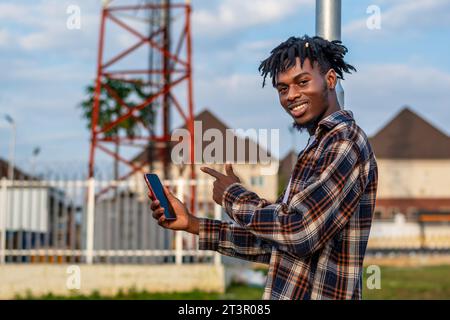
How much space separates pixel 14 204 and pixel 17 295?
159cm

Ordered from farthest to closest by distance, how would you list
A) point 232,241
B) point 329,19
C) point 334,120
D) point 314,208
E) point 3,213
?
point 3,213
point 329,19
point 232,241
point 334,120
point 314,208

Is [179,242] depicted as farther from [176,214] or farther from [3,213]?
[176,214]

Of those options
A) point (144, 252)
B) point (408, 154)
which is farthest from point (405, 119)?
point (144, 252)

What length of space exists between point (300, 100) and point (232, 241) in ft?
1.78

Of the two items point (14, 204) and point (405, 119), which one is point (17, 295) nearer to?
point (14, 204)

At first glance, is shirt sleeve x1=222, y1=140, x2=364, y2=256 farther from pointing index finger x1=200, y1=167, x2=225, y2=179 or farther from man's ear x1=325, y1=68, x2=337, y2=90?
man's ear x1=325, y1=68, x2=337, y2=90

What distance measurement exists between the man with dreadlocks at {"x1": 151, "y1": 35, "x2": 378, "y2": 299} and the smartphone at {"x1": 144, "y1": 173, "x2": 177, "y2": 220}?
2cm

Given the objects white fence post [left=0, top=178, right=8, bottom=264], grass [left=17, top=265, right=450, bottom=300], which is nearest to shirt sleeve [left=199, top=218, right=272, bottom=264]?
grass [left=17, top=265, right=450, bottom=300]

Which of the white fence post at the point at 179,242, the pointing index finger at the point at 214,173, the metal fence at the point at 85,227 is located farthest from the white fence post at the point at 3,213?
the pointing index finger at the point at 214,173

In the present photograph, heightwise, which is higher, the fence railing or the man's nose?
the man's nose

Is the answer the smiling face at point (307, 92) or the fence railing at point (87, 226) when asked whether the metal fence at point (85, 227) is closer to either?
the fence railing at point (87, 226)

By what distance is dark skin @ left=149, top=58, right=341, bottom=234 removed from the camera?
231cm

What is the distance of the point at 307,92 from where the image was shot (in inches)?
90.9

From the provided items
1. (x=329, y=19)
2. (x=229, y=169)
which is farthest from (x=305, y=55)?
(x=329, y=19)
